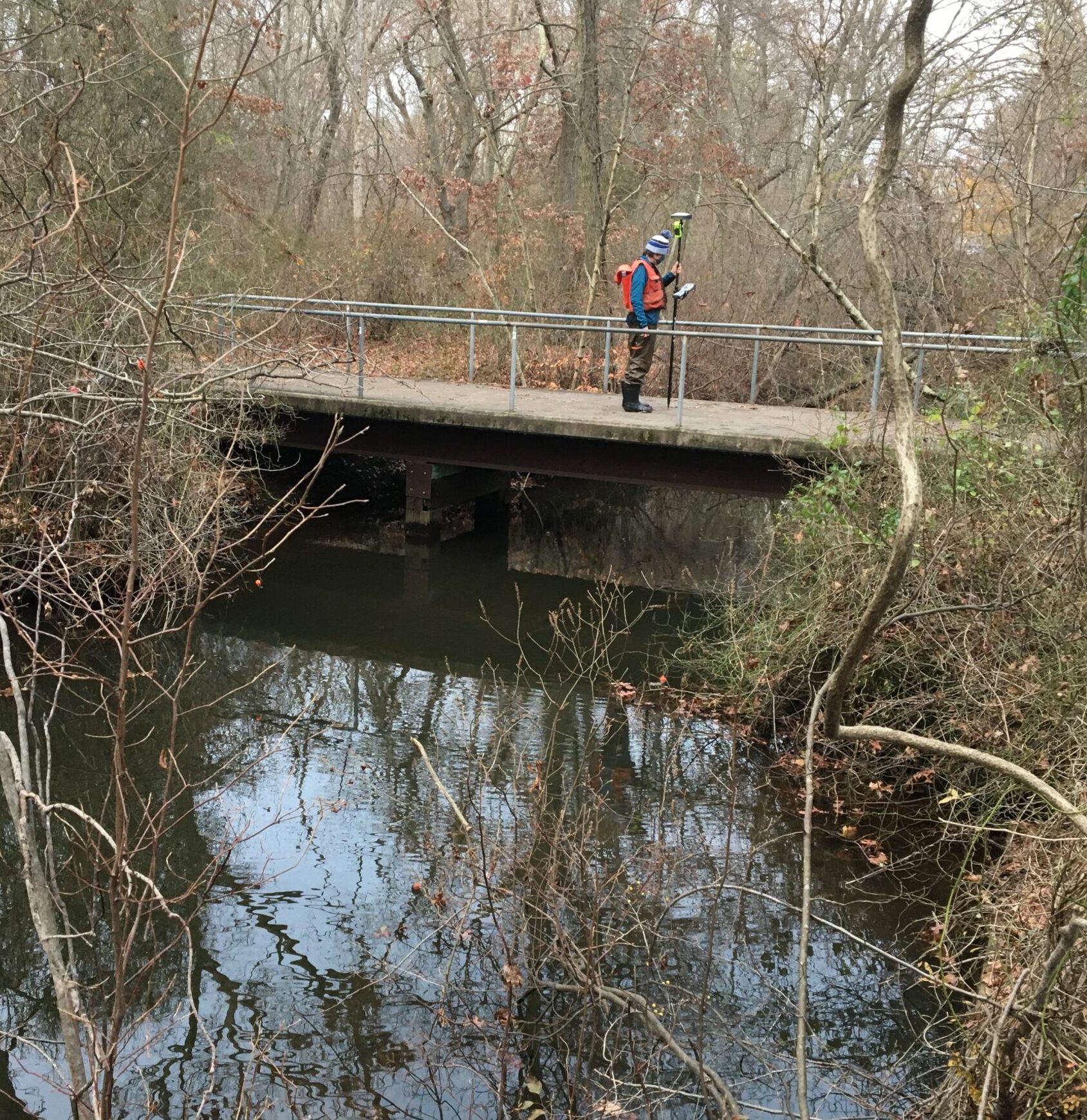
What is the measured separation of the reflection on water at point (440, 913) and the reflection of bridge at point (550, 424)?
2811 millimetres

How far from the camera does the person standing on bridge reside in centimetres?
Answer: 1285

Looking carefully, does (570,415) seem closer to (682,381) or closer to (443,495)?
(682,381)

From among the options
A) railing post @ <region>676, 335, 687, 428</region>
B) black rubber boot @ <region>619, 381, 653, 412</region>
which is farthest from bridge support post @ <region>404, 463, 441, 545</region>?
railing post @ <region>676, 335, 687, 428</region>

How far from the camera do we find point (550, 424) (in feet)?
44.0

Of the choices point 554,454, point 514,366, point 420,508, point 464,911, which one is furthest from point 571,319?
point 464,911

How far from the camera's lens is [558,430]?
13.4 m

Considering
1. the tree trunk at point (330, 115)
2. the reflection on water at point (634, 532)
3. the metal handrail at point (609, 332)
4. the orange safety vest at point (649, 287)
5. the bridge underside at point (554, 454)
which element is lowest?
the reflection on water at point (634, 532)

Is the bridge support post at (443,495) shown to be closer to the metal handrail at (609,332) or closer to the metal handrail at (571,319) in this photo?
the metal handrail at (609,332)

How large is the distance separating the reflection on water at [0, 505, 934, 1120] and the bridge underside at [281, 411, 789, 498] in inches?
109

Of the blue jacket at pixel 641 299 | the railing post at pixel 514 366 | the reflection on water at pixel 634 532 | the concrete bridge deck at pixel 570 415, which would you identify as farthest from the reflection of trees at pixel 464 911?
the reflection on water at pixel 634 532

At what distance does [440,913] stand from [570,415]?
813 centimetres

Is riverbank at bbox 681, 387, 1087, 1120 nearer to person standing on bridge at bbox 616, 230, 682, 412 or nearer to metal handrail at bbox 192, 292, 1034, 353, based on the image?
metal handrail at bbox 192, 292, 1034, 353

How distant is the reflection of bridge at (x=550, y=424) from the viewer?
1263cm

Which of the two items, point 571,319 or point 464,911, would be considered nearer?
point 464,911
